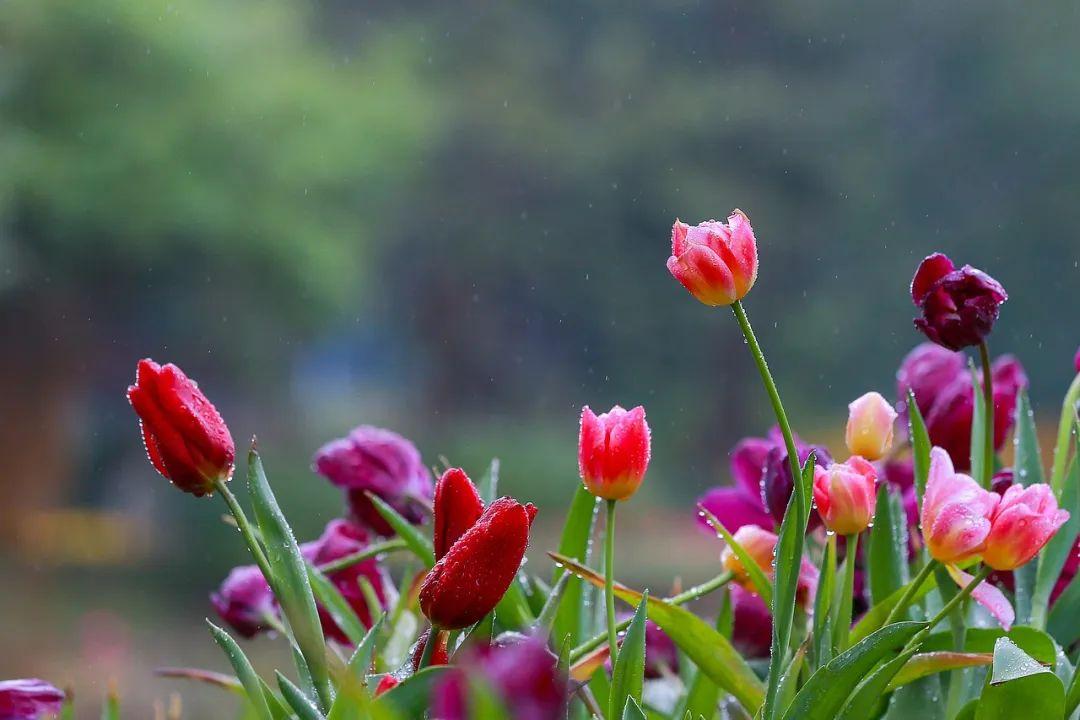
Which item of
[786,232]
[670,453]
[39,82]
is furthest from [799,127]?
[39,82]

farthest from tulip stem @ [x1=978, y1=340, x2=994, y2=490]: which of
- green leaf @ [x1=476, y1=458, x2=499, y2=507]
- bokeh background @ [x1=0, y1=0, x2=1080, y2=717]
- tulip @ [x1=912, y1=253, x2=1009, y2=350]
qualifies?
bokeh background @ [x1=0, y1=0, x2=1080, y2=717]

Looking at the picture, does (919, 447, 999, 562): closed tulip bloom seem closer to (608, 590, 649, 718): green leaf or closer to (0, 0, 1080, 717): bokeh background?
(608, 590, 649, 718): green leaf

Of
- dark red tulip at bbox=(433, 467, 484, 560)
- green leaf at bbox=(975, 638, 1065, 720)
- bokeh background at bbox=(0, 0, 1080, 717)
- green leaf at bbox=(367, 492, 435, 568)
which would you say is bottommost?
green leaf at bbox=(975, 638, 1065, 720)

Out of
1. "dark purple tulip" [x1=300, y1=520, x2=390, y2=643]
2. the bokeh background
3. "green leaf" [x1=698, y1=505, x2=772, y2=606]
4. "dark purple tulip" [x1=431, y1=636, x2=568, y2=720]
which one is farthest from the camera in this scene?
the bokeh background

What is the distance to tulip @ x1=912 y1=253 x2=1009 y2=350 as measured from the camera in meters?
0.28

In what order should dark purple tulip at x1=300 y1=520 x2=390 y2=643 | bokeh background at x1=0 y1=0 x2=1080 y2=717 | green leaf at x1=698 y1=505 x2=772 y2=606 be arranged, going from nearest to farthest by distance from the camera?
1. green leaf at x1=698 y1=505 x2=772 y2=606
2. dark purple tulip at x1=300 y1=520 x2=390 y2=643
3. bokeh background at x1=0 y1=0 x2=1080 y2=717

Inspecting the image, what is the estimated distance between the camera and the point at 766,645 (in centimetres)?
34

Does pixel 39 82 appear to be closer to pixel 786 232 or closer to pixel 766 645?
pixel 786 232

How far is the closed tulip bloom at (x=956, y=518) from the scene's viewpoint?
227 millimetres

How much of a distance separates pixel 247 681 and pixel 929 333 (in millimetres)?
152

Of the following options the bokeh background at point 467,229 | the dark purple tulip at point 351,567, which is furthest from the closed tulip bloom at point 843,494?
the bokeh background at point 467,229

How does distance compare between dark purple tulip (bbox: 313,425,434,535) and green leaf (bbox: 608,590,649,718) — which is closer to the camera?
green leaf (bbox: 608,590,649,718)

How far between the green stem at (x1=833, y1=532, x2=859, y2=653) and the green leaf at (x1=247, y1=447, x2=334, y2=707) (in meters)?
0.09

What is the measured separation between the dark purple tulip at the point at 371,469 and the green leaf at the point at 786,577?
161 millimetres
